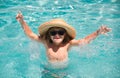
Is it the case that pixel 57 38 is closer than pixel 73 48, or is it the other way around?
pixel 57 38

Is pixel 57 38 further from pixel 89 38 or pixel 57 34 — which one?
pixel 89 38

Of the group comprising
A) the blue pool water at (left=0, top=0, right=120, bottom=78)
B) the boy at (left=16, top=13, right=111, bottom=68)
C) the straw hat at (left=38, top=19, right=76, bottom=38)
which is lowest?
the blue pool water at (left=0, top=0, right=120, bottom=78)

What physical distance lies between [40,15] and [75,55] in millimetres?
2924

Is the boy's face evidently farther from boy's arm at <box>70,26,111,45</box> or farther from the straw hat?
boy's arm at <box>70,26,111,45</box>

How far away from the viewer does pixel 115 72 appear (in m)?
5.70

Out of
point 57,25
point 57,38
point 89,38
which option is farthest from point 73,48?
point 57,25

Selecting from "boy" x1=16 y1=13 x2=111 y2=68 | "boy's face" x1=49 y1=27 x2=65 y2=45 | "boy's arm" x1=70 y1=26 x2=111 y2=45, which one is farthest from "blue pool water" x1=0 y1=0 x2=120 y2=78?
"boy's face" x1=49 y1=27 x2=65 y2=45

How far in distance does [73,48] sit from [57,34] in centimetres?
209

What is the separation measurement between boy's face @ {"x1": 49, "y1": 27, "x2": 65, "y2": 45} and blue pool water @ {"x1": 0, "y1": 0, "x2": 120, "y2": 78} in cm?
77

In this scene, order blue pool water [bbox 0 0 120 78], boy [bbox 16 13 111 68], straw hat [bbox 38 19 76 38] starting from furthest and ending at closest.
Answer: blue pool water [bbox 0 0 120 78] → boy [bbox 16 13 111 68] → straw hat [bbox 38 19 76 38]

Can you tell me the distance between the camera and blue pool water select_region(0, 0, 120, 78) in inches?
226

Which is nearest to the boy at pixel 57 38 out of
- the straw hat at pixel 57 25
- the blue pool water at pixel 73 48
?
the straw hat at pixel 57 25

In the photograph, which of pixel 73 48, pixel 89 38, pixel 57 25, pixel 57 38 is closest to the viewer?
pixel 57 25

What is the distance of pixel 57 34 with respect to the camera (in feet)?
15.6
